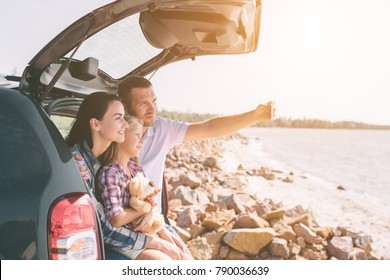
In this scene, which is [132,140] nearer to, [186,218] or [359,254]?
[186,218]

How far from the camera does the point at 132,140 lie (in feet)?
8.20

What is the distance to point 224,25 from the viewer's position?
→ 234 cm

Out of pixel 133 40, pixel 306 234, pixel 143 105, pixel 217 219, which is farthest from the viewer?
pixel 217 219

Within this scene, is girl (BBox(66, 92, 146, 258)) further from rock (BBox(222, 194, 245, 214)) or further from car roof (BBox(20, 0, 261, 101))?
rock (BBox(222, 194, 245, 214))

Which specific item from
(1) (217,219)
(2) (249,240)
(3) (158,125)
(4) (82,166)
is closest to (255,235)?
(2) (249,240)

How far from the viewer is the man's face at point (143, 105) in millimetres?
2896

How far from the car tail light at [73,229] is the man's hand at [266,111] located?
164 cm

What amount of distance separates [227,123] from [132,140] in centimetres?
102

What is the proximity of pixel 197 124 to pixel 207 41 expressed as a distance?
875 mm

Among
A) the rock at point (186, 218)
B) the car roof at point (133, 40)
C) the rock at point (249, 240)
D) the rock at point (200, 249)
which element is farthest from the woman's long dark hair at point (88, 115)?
the rock at point (186, 218)

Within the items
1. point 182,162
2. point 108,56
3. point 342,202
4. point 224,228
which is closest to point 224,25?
point 108,56

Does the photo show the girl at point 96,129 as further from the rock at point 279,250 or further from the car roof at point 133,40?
the rock at point 279,250

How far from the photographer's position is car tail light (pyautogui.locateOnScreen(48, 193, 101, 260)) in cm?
173
